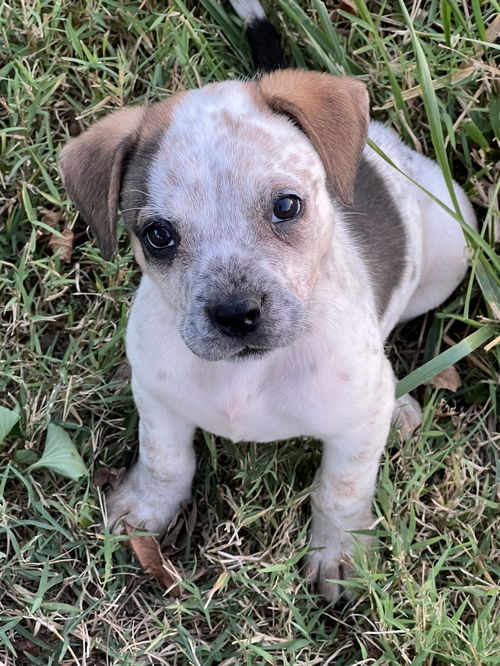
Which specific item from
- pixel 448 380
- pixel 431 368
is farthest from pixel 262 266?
pixel 448 380

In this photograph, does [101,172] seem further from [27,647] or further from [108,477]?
[27,647]

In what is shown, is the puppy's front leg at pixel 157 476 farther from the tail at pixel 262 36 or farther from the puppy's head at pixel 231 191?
the tail at pixel 262 36

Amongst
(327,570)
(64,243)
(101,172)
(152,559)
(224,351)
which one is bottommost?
(152,559)

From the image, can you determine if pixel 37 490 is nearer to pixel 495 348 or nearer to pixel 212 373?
pixel 212 373

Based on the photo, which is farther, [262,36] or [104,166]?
[262,36]

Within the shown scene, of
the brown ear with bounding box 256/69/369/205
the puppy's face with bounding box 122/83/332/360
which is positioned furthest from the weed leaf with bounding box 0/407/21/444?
the brown ear with bounding box 256/69/369/205

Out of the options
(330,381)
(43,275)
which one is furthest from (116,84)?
(330,381)

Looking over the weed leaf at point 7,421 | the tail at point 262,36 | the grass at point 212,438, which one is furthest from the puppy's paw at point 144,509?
the tail at point 262,36
